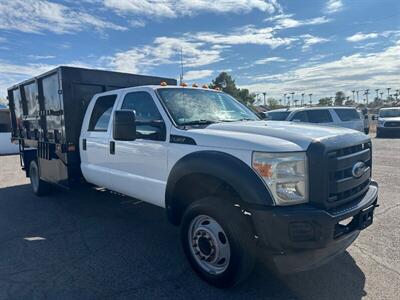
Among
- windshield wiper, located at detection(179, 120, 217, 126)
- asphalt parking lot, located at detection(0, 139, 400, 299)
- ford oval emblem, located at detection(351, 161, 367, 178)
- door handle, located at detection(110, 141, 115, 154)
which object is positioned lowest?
asphalt parking lot, located at detection(0, 139, 400, 299)

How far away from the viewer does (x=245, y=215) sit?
316cm

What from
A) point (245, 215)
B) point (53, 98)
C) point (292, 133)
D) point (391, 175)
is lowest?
point (391, 175)

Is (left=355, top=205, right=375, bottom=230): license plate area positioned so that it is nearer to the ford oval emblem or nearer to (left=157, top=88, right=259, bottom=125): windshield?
the ford oval emblem

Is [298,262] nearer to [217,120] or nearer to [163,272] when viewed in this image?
[163,272]

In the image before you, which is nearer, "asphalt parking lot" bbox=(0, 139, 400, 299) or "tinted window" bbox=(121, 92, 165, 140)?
"asphalt parking lot" bbox=(0, 139, 400, 299)

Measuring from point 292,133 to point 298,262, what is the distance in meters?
1.16

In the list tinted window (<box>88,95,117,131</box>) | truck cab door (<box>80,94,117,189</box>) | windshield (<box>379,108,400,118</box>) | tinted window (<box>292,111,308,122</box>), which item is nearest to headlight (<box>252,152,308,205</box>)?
truck cab door (<box>80,94,117,189</box>)

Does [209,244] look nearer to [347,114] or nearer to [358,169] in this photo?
[358,169]

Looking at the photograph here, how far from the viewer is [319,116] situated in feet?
39.6

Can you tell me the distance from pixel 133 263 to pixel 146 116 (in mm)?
1757

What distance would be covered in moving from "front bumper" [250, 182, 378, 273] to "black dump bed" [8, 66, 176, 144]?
12.7 feet

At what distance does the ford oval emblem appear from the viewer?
3162 mm

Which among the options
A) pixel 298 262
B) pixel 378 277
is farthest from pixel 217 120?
pixel 378 277

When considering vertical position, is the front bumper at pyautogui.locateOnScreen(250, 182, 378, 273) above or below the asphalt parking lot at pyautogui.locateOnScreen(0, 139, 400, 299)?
above
